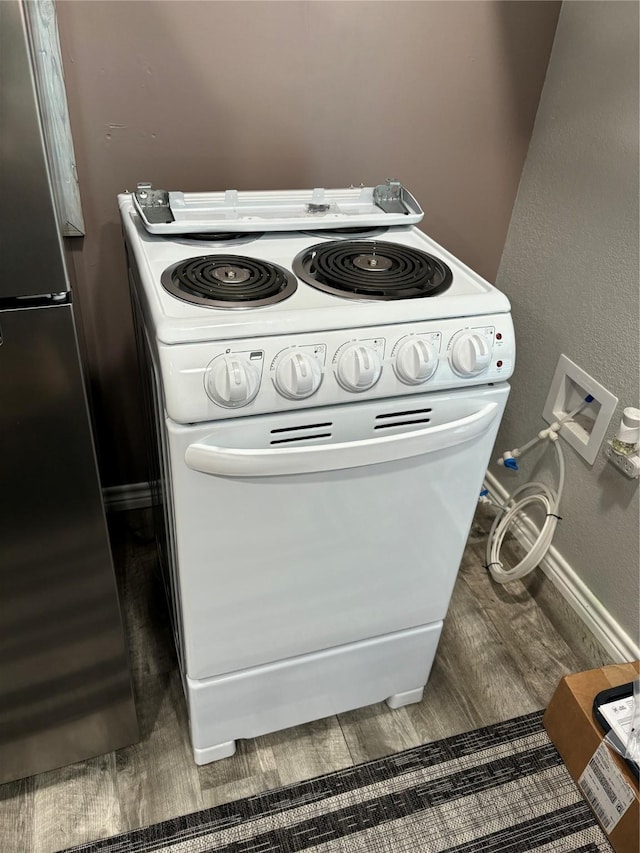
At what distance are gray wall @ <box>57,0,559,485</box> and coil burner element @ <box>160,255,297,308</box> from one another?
47cm

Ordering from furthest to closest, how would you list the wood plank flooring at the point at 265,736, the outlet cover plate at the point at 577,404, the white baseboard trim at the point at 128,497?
the white baseboard trim at the point at 128,497 → the outlet cover plate at the point at 577,404 → the wood plank flooring at the point at 265,736

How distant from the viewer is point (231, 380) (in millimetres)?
808

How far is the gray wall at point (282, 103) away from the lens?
1232 mm

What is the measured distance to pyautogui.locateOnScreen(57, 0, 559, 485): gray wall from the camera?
4.04ft

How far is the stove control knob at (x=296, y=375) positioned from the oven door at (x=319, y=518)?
1.7 inches

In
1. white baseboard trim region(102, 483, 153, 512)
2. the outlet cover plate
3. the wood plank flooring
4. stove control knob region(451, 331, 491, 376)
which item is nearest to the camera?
stove control knob region(451, 331, 491, 376)

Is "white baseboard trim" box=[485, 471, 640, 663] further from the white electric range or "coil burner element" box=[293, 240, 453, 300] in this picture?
"coil burner element" box=[293, 240, 453, 300]

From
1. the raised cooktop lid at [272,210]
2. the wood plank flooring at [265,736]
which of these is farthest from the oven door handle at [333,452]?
the wood plank flooring at [265,736]

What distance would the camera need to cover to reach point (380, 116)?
56.1 inches

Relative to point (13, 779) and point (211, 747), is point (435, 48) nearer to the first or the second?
point (211, 747)

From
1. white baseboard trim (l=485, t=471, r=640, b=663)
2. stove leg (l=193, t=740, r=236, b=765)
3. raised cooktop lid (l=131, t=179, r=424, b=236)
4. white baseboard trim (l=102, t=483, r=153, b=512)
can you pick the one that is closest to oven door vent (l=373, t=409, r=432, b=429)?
raised cooktop lid (l=131, t=179, r=424, b=236)

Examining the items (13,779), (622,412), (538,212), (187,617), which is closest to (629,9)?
(538,212)

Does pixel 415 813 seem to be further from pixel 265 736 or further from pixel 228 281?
pixel 228 281

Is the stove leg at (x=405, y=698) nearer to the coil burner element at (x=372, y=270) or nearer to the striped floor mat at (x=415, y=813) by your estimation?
the striped floor mat at (x=415, y=813)
